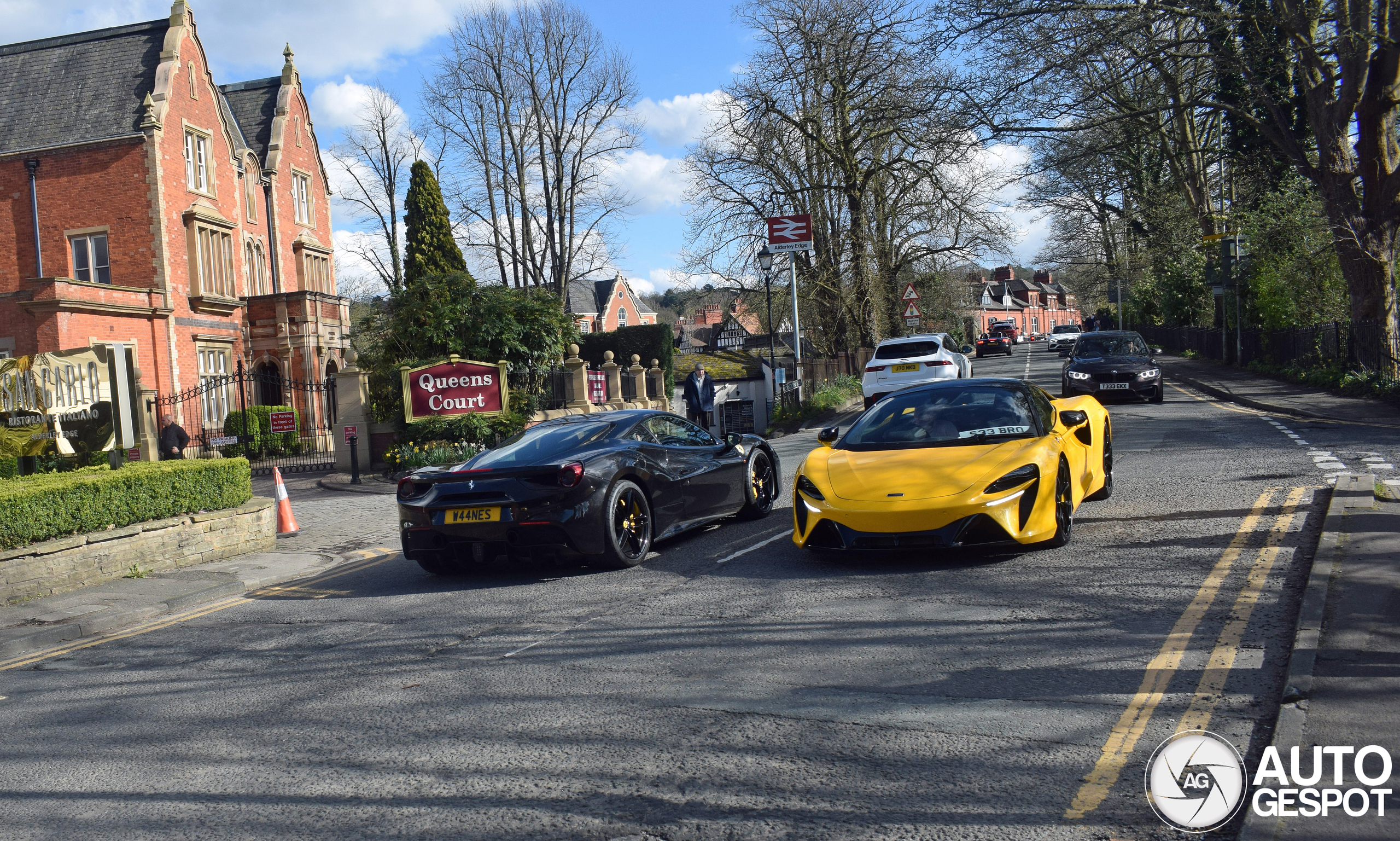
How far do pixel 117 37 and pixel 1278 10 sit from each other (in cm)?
3141

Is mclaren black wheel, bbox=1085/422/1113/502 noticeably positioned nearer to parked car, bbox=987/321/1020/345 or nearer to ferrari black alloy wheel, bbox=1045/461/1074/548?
ferrari black alloy wheel, bbox=1045/461/1074/548

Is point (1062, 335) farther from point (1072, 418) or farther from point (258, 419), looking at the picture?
point (1072, 418)

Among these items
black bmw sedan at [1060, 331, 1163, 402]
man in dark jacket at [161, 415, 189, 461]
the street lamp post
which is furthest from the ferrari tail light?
the street lamp post

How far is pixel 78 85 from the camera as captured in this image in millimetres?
30672

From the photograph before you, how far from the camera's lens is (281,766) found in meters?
4.34

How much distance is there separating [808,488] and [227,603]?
16.2 ft

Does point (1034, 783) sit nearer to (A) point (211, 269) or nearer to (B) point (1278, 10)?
(B) point (1278, 10)

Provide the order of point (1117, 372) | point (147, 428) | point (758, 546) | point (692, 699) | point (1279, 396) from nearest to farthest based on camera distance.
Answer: point (692, 699), point (758, 546), point (147, 428), point (1279, 396), point (1117, 372)

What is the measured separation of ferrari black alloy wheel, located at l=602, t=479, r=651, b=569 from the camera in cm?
818

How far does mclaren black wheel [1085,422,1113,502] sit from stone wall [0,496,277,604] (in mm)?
8633

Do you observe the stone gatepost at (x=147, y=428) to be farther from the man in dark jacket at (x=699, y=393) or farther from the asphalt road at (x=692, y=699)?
the asphalt road at (x=692, y=699)

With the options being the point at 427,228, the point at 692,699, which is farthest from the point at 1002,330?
the point at 692,699

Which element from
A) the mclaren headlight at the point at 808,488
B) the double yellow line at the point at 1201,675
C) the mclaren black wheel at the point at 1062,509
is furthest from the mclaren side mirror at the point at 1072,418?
the mclaren headlight at the point at 808,488

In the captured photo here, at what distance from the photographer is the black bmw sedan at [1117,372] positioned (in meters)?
21.0
